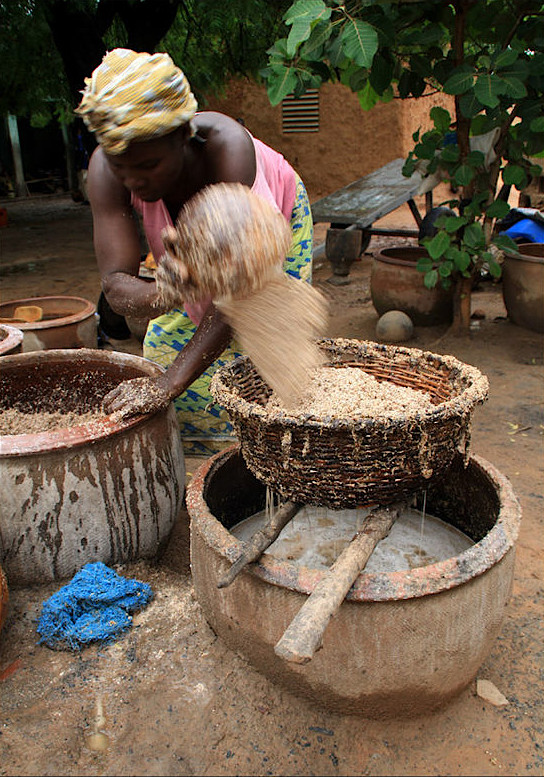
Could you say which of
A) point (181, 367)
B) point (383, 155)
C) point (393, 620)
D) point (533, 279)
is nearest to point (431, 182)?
point (533, 279)

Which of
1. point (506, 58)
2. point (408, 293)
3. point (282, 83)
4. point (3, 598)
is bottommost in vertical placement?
point (3, 598)

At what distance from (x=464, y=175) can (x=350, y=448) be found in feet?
10.3

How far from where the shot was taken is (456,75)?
3.60 meters

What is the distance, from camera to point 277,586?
1472mm

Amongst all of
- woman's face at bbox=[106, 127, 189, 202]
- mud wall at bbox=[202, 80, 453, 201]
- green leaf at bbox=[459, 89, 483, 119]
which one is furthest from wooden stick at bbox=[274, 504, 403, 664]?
mud wall at bbox=[202, 80, 453, 201]

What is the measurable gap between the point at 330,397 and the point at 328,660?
66 cm

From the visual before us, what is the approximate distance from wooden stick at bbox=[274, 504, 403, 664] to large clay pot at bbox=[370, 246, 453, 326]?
3.53 meters

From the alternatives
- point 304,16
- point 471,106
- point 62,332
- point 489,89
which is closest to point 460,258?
point 471,106

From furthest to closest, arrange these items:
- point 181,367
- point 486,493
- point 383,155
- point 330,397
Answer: point 383,155, point 181,367, point 486,493, point 330,397

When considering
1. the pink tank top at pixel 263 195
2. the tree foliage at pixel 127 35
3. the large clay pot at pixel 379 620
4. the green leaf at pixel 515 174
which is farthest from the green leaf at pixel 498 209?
the large clay pot at pixel 379 620

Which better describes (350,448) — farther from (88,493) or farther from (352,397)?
(88,493)

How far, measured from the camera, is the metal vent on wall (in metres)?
10.6

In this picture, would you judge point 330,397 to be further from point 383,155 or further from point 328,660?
point 383,155

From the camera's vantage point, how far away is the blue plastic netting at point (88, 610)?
1.88 m
